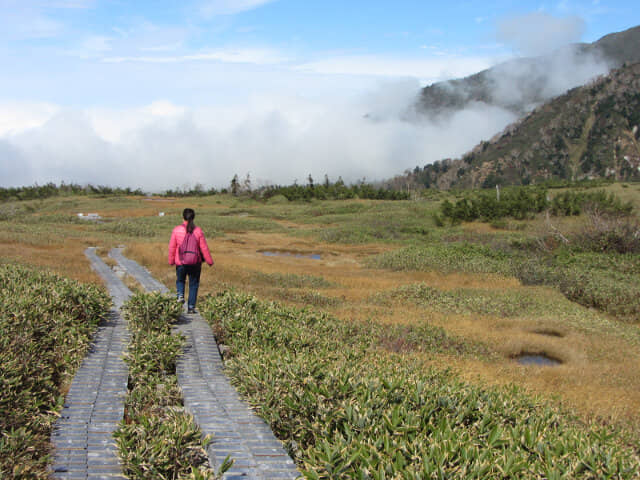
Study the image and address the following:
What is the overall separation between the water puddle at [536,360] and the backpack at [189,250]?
951cm

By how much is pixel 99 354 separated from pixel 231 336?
98.1 inches

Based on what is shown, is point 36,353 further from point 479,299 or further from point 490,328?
point 479,299

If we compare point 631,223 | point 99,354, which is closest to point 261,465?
point 99,354

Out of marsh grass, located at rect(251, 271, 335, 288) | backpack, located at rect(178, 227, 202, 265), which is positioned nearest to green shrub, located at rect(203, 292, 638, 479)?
backpack, located at rect(178, 227, 202, 265)

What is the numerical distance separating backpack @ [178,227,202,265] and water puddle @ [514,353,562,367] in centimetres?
951

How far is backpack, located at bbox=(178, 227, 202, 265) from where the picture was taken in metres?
12.3

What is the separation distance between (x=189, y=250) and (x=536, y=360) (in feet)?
33.9

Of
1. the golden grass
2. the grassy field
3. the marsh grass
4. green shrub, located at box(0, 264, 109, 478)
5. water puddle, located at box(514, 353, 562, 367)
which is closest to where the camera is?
green shrub, located at box(0, 264, 109, 478)

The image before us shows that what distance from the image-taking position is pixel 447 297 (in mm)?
21812

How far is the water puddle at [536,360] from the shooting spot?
14.6 metres

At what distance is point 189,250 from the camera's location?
485 inches

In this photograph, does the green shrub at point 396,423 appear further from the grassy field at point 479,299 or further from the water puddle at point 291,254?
the water puddle at point 291,254

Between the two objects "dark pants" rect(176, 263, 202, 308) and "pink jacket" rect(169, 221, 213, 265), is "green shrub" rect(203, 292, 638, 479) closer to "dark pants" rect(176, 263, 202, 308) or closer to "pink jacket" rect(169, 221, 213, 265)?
"dark pants" rect(176, 263, 202, 308)

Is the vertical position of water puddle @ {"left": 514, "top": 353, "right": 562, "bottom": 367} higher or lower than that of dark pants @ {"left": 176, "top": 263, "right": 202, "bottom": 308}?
lower
